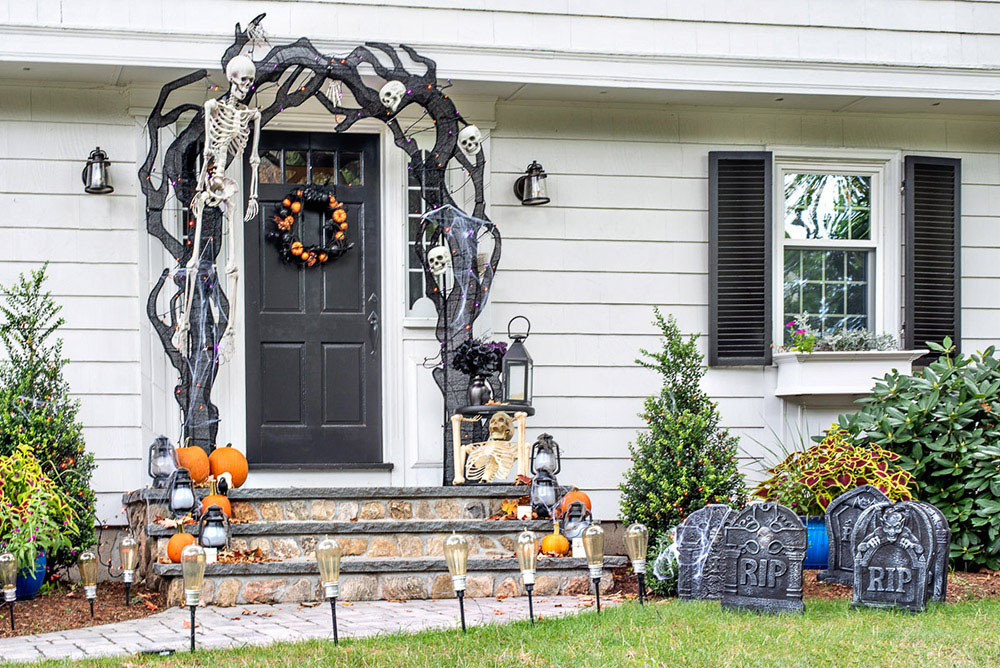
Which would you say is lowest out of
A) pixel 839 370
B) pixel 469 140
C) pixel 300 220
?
pixel 839 370

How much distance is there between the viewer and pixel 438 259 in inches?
292

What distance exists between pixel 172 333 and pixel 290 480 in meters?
1.26

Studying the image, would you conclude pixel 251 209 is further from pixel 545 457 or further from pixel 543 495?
pixel 543 495

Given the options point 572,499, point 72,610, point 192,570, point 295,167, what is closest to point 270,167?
point 295,167

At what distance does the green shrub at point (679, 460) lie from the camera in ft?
21.2

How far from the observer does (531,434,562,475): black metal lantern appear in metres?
6.88

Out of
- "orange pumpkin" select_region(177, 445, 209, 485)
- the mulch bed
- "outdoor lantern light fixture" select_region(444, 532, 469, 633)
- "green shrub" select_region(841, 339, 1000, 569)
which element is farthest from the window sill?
the mulch bed

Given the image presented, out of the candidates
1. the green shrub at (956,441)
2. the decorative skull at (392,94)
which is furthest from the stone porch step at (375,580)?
the decorative skull at (392,94)

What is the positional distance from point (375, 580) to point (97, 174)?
3.00 metres

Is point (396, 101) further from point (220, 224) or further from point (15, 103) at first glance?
point (15, 103)

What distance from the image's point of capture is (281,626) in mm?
5277

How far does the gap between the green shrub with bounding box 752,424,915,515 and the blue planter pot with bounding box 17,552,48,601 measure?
376 cm

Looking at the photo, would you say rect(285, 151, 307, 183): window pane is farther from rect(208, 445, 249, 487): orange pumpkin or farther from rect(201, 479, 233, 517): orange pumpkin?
rect(201, 479, 233, 517): orange pumpkin

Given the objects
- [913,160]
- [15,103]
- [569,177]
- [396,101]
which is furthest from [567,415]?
[15,103]
